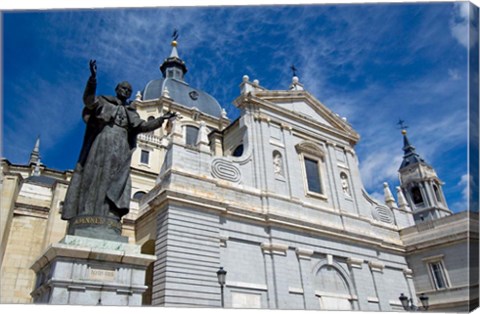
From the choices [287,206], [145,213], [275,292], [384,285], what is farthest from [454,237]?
[145,213]

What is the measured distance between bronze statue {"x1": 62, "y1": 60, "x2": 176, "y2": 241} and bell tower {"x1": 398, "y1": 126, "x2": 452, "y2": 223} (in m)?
39.9

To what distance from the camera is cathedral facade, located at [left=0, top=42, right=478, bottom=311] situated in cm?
1438

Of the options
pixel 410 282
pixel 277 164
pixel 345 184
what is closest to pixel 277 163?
pixel 277 164

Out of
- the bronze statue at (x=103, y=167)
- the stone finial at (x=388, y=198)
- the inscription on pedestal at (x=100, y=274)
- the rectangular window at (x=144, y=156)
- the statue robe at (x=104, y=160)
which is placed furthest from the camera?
the rectangular window at (x=144, y=156)

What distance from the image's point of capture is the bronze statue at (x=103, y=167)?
5.58 meters

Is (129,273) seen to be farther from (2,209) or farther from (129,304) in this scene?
(2,209)

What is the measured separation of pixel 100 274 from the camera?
5070mm

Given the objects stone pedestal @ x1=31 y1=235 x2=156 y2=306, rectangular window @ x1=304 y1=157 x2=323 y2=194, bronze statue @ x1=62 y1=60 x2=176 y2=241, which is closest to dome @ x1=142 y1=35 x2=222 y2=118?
rectangular window @ x1=304 y1=157 x2=323 y2=194

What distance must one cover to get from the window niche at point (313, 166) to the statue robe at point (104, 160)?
14008mm

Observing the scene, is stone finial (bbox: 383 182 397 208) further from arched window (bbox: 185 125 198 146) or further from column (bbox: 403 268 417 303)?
arched window (bbox: 185 125 198 146)

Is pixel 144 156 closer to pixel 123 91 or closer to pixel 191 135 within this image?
pixel 191 135

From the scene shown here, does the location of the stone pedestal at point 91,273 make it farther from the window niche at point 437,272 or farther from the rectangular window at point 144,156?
the rectangular window at point 144,156

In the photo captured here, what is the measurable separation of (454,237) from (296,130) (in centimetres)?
921

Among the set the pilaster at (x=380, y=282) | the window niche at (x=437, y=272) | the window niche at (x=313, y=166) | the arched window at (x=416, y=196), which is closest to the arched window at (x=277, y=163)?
the window niche at (x=313, y=166)
